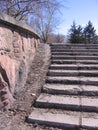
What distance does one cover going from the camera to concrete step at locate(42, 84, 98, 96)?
3744mm

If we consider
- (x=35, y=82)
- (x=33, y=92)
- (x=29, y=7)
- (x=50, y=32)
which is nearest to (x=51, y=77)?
(x=35, y=82)

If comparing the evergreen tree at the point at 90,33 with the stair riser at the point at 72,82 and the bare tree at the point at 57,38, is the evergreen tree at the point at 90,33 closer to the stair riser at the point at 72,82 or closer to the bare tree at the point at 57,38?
the bare tree at the point at 57,38

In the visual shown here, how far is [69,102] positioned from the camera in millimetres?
3441

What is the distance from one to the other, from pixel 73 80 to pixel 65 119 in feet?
4.11

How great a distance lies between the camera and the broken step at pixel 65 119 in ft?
9.50

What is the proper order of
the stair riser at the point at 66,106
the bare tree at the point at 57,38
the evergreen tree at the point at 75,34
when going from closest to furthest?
1. the stair riser at the point at 66,106
2. the evergreen tree at the point at 75,34
3. the bare tree at the point at 57,38

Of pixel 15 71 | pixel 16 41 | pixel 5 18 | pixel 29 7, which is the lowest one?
pixel 15 71

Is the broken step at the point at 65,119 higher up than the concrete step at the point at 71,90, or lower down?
lower down

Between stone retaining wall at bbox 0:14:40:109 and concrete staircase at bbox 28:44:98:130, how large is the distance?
428 millimetres

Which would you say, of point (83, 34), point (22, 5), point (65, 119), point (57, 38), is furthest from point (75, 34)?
point (65, 119)

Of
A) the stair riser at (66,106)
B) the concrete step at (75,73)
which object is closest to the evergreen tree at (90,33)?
the concrete step at (75,73)

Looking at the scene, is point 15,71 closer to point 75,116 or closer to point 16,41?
point 16,41

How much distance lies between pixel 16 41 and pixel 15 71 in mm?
525

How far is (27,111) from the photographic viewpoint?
334 cm
